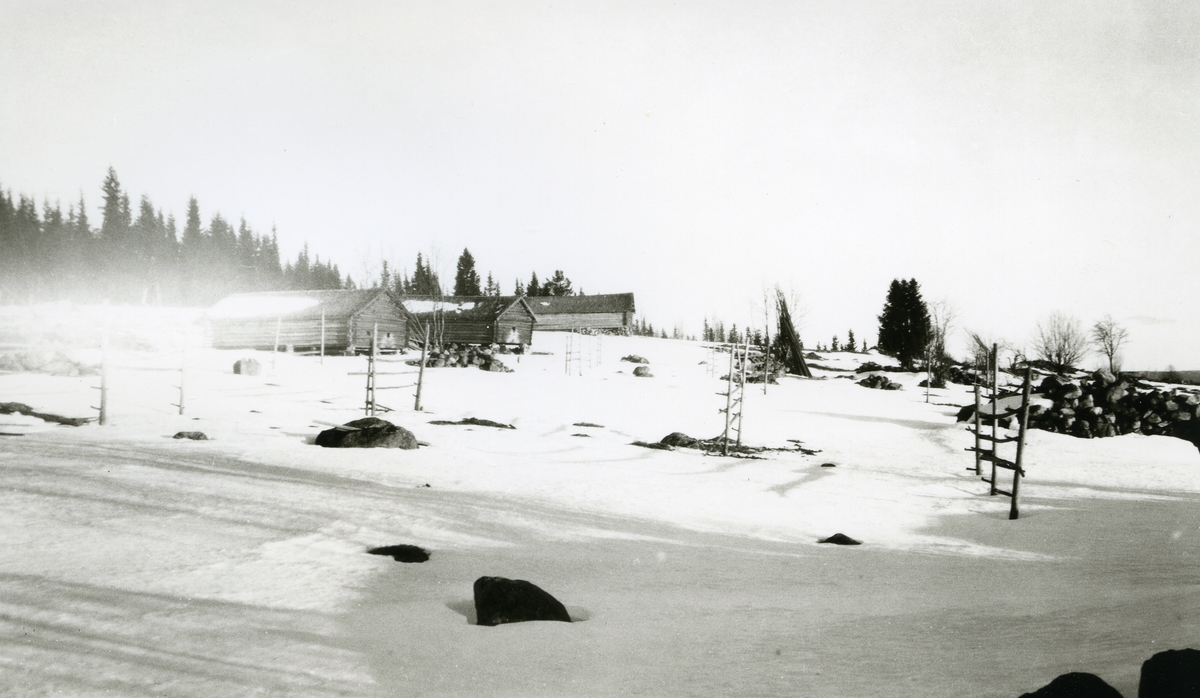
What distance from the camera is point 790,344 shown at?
52.2 metres

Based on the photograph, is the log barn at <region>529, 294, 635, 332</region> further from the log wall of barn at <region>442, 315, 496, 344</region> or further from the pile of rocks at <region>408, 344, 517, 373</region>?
the pile of rocks at <region>408, 344, 517, 373</region>

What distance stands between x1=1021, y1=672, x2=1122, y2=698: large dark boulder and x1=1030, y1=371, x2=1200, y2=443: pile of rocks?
2422 centimetres

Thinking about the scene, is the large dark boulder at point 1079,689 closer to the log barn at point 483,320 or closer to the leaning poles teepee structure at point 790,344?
the leaning poles teepee structure at point 790,344

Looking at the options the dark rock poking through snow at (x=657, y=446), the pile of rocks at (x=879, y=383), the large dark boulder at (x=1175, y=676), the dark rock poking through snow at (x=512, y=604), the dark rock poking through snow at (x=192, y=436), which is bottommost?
the dark rock poking through snow at (x=657, y=446)

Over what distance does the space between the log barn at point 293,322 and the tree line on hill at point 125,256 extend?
11.2 metres

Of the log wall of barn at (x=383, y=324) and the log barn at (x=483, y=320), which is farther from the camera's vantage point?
the log barn at (x=483, y=320)

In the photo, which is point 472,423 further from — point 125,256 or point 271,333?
point 125,256

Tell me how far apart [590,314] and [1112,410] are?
51902 mm

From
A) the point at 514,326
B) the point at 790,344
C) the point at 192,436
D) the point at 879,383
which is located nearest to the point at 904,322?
the point at 790,344

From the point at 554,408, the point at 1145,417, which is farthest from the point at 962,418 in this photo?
the point at 554,408

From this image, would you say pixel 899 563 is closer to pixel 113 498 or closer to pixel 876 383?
pixel 113 498

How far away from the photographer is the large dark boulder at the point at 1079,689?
10.7ft

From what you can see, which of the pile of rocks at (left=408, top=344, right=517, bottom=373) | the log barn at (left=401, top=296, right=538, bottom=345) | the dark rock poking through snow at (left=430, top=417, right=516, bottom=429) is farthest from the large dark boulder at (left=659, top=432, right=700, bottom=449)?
the log barn at (left=401, top=296, right=538, bottom=345)

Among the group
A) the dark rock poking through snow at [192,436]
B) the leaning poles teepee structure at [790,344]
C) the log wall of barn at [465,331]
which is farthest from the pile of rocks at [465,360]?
the leaning poles teepee structure at [790,344]
